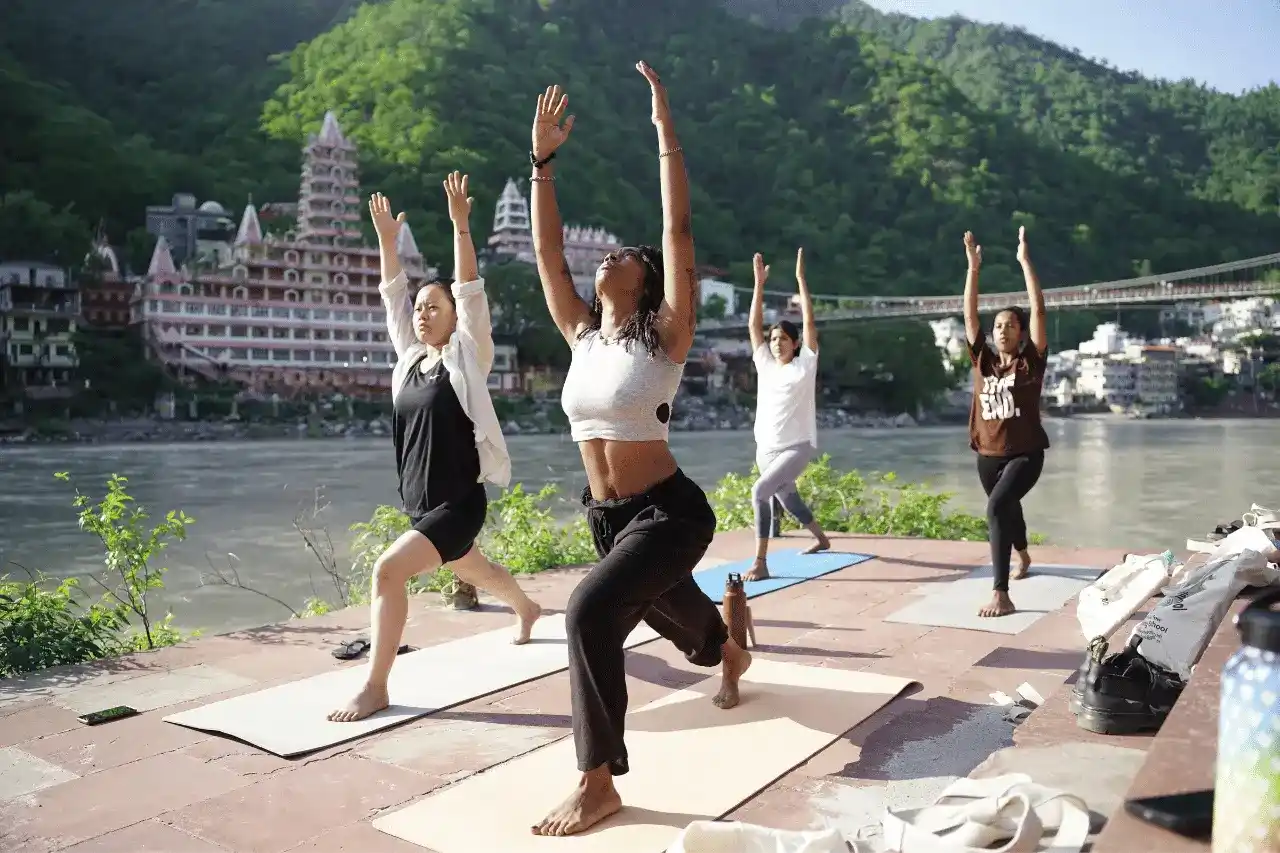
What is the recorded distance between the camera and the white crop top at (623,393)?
2311 millimetres

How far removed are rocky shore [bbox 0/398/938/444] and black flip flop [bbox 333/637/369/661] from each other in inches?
Answer: 1525

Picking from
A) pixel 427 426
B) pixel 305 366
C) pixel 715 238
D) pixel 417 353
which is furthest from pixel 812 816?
pixel 715 238

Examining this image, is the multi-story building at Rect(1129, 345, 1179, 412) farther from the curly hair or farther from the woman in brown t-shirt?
the curly hair

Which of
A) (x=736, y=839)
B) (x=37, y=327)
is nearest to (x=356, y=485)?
(x=37, y=327)

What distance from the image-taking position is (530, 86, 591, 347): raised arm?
2.58 meters

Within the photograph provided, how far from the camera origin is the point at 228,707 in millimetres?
3168

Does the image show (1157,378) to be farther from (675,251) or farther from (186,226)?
(675,251)

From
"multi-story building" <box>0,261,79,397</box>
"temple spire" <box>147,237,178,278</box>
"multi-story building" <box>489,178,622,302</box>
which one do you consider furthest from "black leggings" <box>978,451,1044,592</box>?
"multi-story building" <box>489,178,622,302</box>

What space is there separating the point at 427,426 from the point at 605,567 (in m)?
1.18

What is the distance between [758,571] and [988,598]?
1.12 metres

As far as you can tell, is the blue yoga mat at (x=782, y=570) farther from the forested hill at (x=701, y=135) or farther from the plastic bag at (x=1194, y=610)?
the forested hill at (x=701, y=135)

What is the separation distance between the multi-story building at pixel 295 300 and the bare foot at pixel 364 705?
42120mm

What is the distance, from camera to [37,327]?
139 feet

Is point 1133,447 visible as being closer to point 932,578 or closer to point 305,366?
point 305,366
